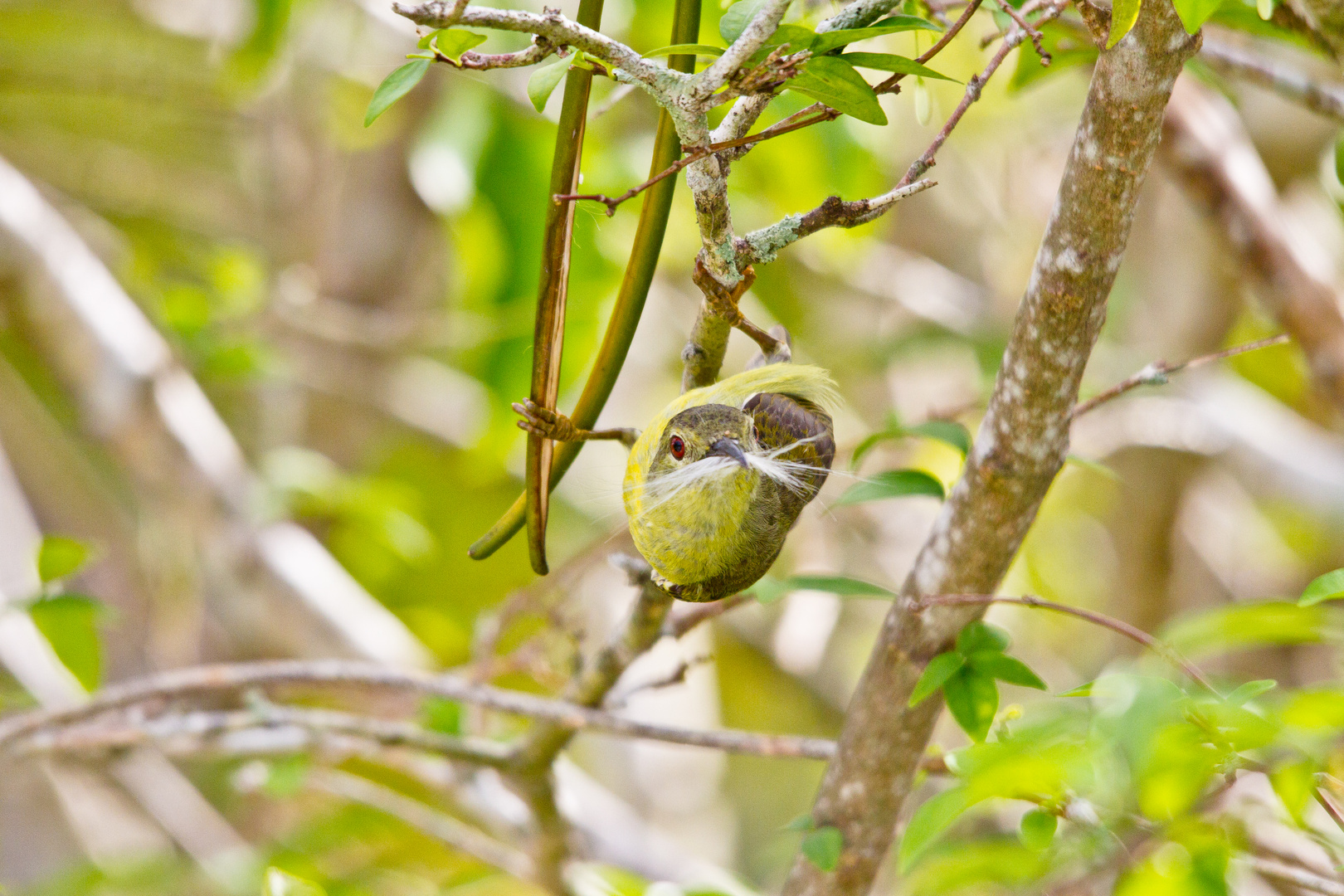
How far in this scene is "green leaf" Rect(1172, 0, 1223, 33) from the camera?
2.18ft

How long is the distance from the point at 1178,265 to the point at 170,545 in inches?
118

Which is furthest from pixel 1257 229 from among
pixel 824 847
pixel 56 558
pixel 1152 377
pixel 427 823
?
pixel 56 558

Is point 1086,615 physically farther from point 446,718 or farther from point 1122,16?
point 446,718

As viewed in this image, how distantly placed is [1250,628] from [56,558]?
4.77 feet

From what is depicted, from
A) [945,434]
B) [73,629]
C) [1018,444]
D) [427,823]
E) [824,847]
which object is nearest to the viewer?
[1018,444]

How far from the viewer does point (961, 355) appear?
129 inches

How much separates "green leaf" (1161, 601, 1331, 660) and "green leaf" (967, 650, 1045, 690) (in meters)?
0.23

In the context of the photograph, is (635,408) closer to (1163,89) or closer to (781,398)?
(781,398)

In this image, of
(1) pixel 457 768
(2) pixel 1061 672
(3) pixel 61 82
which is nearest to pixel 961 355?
(2) pixel 1061 672

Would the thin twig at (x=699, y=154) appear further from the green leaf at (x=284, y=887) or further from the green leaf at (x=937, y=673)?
the green leaf at (x=284, y=887)

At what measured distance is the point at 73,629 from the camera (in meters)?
1.54

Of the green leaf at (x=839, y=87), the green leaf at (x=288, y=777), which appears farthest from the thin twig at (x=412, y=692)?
the green leaf at (x=839, y=87)

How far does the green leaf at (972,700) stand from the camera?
0.96 meters

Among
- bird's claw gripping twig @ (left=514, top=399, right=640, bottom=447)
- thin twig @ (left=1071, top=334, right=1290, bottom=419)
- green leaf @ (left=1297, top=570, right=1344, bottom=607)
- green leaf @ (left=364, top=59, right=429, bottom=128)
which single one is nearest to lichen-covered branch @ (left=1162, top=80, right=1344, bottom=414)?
thin twig @ (left=1071, top=334, right=1290, bottom=419)
